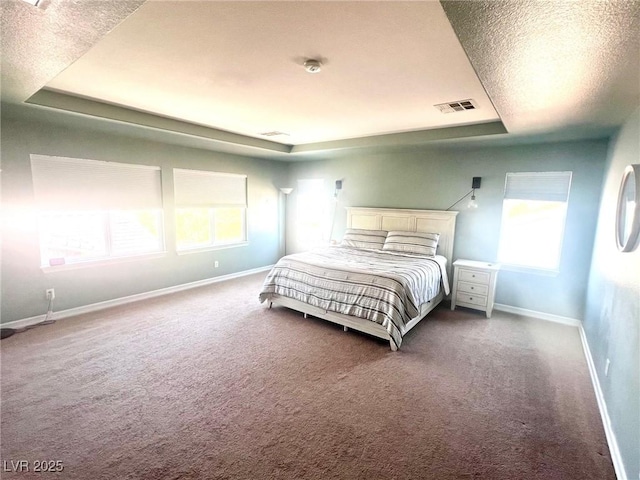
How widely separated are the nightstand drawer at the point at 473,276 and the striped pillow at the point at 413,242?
495 mm

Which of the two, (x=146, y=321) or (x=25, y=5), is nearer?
(x=25, y=5)

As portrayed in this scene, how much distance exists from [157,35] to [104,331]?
3.09 meters

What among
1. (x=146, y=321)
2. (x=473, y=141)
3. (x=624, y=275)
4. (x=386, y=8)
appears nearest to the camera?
(x=386, y=8)

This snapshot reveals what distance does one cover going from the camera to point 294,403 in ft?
7.21

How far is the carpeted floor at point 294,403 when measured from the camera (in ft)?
5.62

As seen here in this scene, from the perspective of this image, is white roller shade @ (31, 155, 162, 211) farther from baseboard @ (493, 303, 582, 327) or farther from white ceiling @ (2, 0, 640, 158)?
baseboard @ (493, 303, 582, 327)

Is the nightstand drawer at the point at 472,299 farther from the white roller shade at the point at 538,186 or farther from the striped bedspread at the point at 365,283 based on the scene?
the white roller shade at the point at 538,186

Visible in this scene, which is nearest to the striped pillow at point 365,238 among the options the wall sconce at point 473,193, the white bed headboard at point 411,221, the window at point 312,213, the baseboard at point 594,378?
the white bed headboard at point 411,221

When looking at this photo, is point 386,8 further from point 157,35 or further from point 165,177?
point 165,177

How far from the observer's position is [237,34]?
1.75 meters

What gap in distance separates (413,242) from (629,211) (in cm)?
259

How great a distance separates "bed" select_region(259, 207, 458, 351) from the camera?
10.2 ft

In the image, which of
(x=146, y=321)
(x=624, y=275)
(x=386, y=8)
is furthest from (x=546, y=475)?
(x=146, y=321)

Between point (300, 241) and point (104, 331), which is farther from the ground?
point (300, 241)
